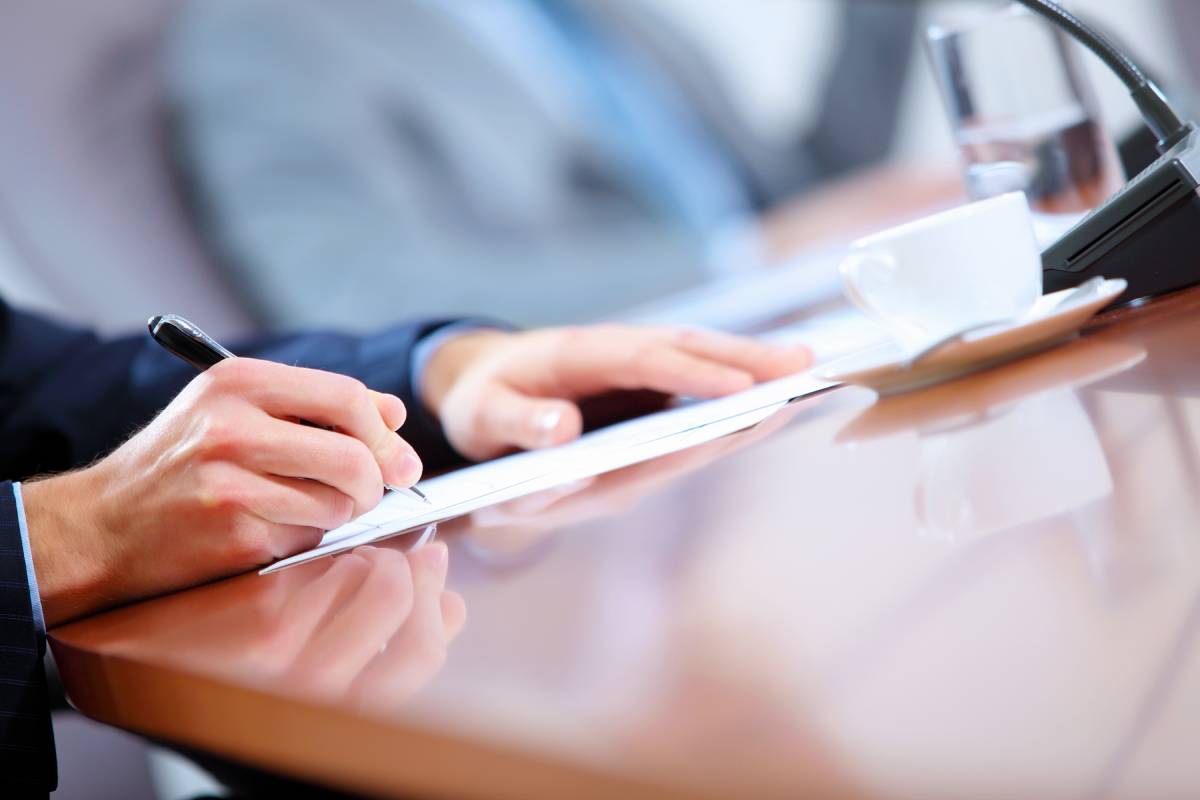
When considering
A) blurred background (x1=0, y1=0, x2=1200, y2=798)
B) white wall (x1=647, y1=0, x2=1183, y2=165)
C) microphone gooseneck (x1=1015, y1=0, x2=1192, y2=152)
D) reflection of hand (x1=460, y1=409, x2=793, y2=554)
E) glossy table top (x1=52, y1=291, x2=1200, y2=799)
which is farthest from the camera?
white wall (x1=647, y1=0, x2=1183, y2=165)

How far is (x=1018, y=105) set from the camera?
2.59 feet

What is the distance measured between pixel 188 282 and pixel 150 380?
1.33 meters

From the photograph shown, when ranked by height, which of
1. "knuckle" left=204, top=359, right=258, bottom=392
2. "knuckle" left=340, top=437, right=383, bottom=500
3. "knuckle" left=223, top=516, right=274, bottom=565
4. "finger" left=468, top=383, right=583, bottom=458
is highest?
"knuckle" left=204, top=359, right=258, bottom=392

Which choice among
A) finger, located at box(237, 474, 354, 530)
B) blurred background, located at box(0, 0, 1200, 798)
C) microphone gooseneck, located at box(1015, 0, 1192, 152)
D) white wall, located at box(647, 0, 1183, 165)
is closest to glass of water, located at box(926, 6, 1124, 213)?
blurred background, located at box(0, 0, 1200, 798)

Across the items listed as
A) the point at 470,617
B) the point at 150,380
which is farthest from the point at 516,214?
the point at 470,617

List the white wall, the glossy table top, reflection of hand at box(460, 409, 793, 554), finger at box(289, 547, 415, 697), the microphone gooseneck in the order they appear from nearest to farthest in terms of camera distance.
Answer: the glossy table top, finger at box(289, 547, 415, 697), reflection of hand at box(460, 409, 793, 554), the microphone gooseneck, the white wall

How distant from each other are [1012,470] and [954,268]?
17cm

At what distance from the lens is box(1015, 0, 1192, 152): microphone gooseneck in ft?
1.82

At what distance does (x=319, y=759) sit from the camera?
0.25m

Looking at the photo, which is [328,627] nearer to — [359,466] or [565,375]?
[359,466]

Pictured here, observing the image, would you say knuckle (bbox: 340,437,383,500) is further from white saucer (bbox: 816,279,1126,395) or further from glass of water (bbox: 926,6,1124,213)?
glass of water (bbox: 926,6,1124,213)

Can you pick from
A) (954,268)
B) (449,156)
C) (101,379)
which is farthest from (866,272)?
(449,156)

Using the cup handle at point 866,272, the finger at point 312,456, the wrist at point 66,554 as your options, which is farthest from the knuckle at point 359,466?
the cup handle at point 866,272

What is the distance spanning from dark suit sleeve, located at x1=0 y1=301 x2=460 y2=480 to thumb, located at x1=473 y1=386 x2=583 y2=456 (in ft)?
0.20
